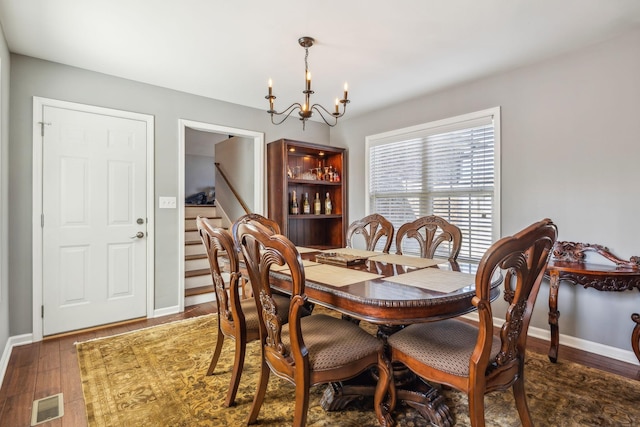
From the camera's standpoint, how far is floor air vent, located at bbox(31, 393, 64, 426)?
5.71ft

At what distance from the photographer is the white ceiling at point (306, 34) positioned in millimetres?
2076

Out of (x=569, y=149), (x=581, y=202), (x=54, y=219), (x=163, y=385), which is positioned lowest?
(x=163, y=385)

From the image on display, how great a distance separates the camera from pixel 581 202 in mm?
2598

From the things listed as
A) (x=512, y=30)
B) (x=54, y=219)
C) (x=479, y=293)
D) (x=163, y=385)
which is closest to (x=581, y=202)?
(x=512, y=30)

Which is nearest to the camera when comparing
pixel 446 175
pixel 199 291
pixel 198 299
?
pixel 446 175

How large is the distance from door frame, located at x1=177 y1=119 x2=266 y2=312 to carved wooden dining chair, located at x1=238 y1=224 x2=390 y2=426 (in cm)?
224

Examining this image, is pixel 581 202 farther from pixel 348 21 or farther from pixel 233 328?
pixel 233 328

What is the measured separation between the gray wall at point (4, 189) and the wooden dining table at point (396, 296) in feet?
7.08

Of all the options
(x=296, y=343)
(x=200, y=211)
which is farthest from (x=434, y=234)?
(x=200, y=211)

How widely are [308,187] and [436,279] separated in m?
3.08

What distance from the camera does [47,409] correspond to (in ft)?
5.98

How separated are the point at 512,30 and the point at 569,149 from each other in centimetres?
108

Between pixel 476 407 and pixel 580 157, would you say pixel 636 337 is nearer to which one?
pixel 580 157

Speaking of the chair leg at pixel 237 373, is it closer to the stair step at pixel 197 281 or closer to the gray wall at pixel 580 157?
the stair step at pixel 197 281
